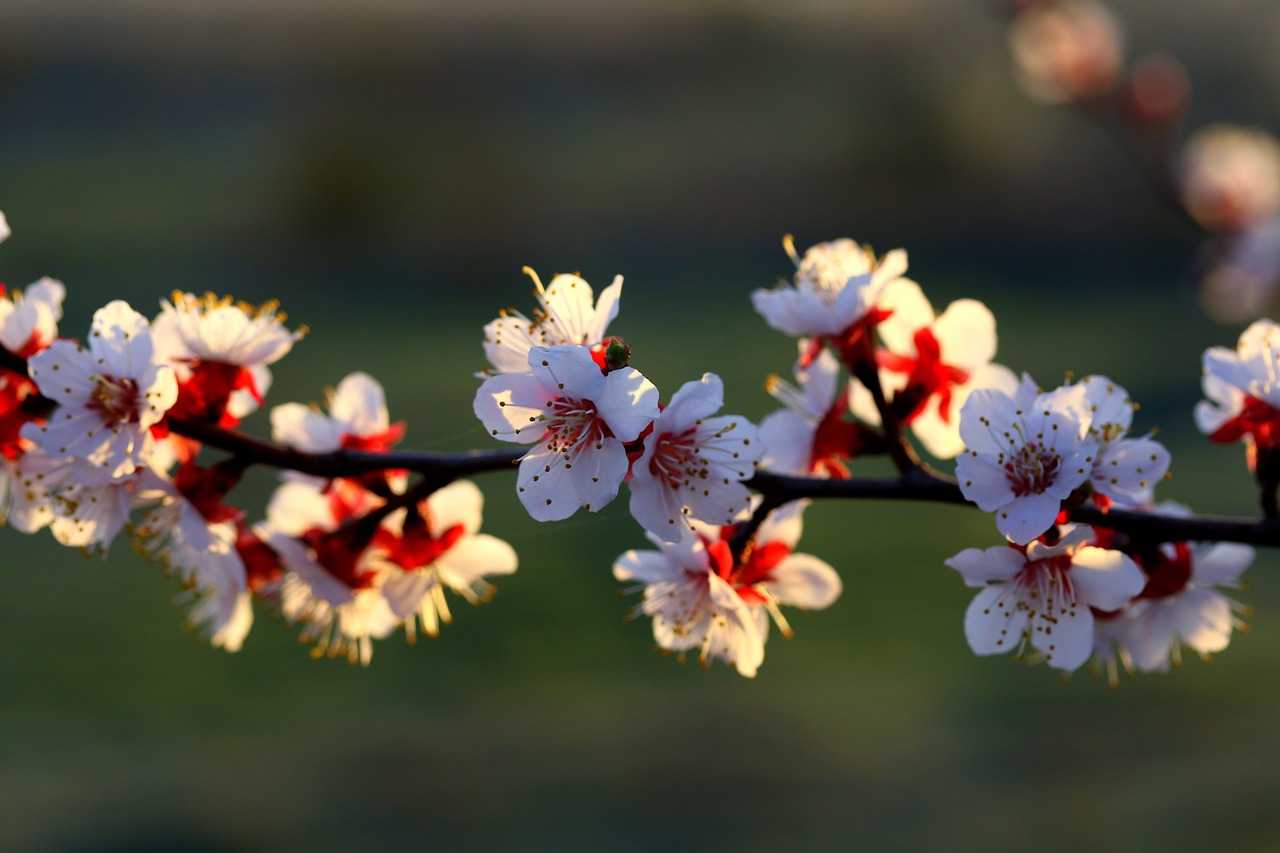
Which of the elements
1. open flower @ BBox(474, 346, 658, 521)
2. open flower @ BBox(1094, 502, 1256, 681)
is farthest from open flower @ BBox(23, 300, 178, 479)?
open flower @ BBox(1094, 502, 1256, 681)

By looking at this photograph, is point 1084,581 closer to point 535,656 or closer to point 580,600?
point 535,656

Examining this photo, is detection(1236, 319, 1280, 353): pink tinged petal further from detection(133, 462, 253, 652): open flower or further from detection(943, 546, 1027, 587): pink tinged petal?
detection(133, 462, 253, 652): open flower

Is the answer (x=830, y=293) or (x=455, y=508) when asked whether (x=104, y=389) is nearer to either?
(x=455, y=508)

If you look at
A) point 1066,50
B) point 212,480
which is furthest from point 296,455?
point 1066,50

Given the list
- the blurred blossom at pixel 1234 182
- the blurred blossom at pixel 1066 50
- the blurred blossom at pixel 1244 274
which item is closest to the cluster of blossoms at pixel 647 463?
the blurred blossom at pixel 1244 274

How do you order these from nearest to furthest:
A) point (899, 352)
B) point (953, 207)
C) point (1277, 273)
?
point (899, 352) → point (1277, 273) → point (953, 207)

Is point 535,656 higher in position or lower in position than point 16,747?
higher

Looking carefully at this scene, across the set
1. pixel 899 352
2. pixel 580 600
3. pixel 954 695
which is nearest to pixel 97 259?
pixel 580 600
